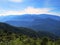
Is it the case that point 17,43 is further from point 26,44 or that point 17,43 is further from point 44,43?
point 44,43

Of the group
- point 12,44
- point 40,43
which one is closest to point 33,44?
point 40,43

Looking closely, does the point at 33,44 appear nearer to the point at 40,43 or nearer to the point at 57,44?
the point at 40,43

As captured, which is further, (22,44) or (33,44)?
(33,44)

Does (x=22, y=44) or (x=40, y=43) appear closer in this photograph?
(x=22, y=44)

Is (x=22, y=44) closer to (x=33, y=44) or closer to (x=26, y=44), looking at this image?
(x=26, y=44)

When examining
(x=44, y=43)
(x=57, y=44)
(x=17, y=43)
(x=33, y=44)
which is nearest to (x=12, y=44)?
(x=17, y=43)

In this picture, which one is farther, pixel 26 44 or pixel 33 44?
pixel 33 44

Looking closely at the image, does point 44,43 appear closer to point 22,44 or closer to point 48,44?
point 48,44
